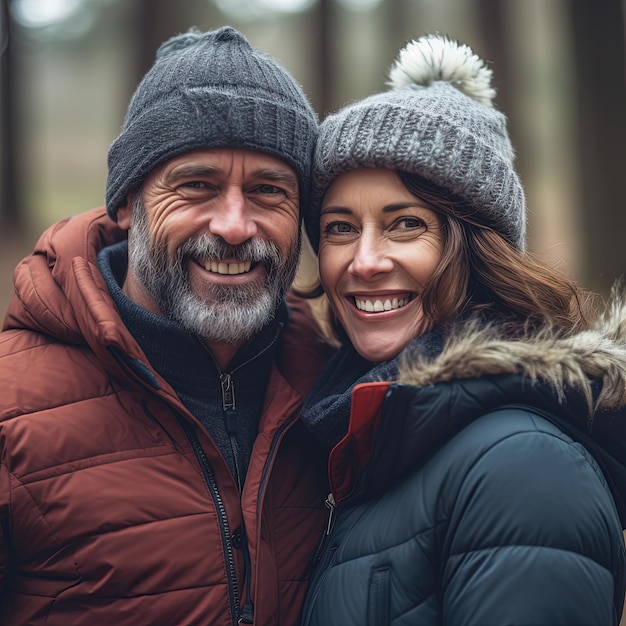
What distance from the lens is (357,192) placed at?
2566 millimetres

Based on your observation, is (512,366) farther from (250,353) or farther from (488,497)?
(250,353)

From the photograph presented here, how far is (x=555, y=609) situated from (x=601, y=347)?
749mm

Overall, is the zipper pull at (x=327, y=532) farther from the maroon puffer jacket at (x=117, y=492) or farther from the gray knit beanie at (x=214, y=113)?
the gray knit beanie at (x=214, y=113)

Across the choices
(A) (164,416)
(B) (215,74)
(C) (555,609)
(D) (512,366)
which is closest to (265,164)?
(B) (215,74)

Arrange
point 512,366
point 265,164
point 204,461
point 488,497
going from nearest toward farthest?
point 488,497 → point 512,366 → point 204,461 → point 265,164

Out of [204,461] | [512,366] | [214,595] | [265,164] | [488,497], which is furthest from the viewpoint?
[265,164]

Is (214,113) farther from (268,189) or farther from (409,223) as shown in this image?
(409,223)

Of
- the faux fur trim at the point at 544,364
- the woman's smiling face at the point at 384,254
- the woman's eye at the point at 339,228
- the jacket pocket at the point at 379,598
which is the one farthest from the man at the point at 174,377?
the faux fur trim at the point at 544,364

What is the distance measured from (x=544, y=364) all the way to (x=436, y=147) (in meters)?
0.76

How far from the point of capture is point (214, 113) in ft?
8.65

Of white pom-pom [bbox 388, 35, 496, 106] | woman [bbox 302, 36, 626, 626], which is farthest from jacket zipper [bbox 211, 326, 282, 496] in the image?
white pom-pom [bbox 388, 35, 496, 106]

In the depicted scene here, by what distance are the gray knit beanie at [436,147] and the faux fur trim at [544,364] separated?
498 mm

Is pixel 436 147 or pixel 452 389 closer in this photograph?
pixel 452 389

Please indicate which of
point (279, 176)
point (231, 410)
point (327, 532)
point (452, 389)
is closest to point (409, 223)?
point (279, 176)
